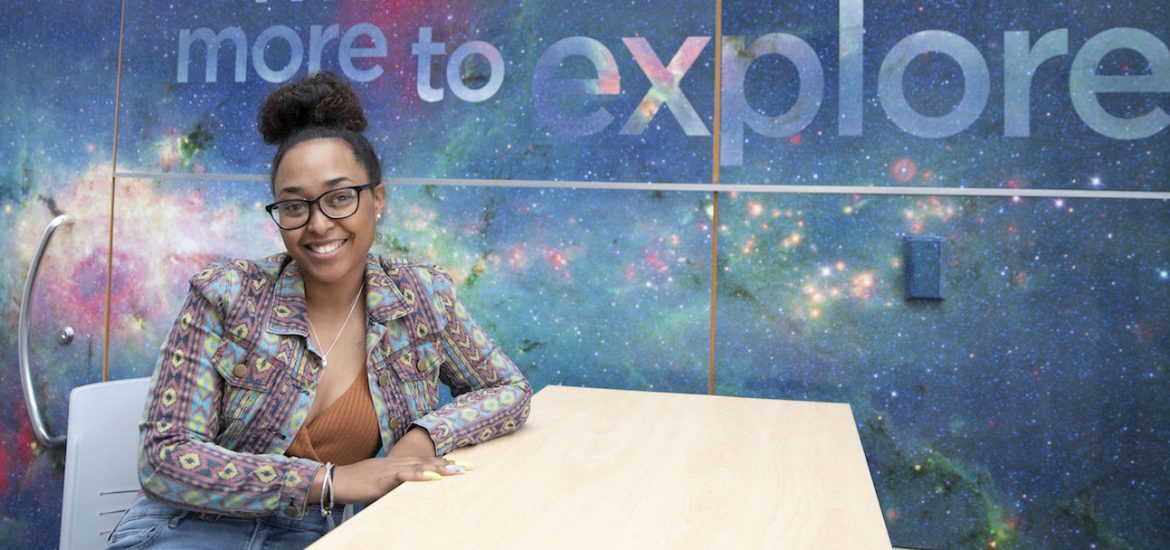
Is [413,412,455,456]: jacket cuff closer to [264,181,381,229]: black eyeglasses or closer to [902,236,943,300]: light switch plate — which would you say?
[264,181,381,229]: black eyeglasses

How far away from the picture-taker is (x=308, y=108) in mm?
1604

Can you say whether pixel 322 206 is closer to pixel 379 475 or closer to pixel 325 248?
pixel 325 248

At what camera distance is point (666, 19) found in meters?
2.33

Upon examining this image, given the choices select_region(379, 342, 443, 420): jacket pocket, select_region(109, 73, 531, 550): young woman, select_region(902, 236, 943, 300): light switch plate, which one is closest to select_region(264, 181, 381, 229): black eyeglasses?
select_region(109, 73, 531, 550): young woman

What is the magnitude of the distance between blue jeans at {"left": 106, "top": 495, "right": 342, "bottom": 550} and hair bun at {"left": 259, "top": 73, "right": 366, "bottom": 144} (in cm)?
72

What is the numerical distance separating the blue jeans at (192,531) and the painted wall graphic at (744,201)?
109 centimetres

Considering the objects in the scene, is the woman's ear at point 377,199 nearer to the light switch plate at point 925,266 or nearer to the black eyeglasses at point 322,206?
the black eyeglasses at point 322,206

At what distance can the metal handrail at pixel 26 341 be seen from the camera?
256cm

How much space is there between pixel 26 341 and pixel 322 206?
65.6 inches

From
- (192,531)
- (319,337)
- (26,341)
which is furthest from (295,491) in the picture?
(26,341)

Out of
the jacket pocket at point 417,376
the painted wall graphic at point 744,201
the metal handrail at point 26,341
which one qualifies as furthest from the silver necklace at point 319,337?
the metal handrail at point 26,341

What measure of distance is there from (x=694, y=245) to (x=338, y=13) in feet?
4.17

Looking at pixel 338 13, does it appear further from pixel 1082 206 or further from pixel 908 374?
pixel 1082 206

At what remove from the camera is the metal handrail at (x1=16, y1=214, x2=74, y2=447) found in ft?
8.41
